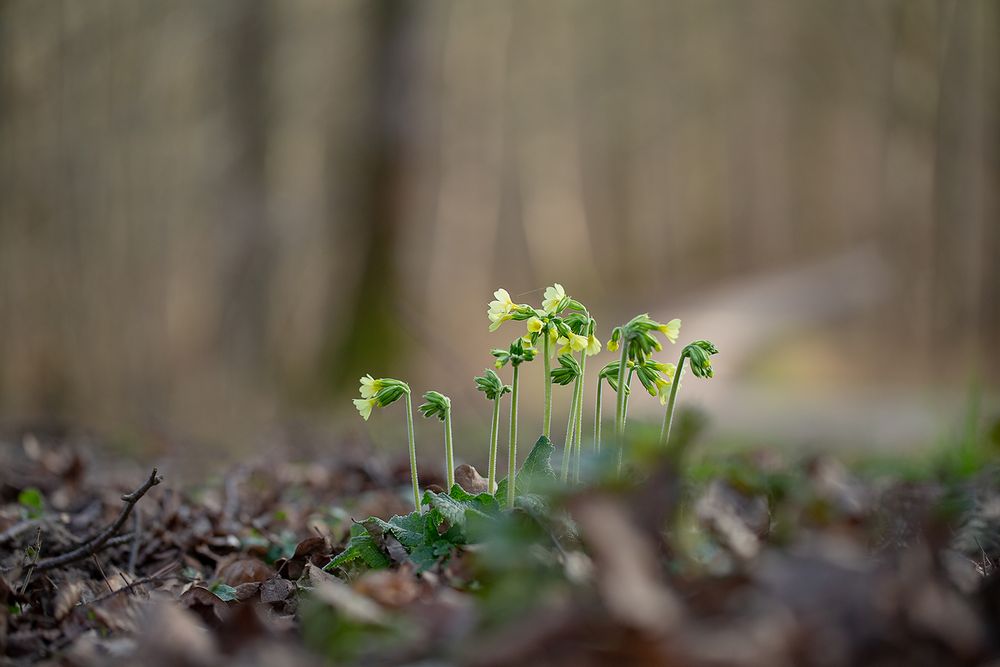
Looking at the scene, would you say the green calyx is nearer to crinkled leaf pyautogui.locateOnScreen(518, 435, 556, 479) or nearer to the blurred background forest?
crinkled leaf pyautogui.locateOnScreen(518, 435, 556, 479)

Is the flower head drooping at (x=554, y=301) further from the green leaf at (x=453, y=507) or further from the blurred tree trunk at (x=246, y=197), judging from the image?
the blurred tree trunk at (x=246, y=197)

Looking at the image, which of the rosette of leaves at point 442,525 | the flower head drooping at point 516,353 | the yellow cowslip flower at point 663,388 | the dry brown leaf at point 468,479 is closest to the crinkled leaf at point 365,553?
the rosette of leaves at point 442,525

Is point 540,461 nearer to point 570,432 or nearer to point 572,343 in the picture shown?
point 570,432

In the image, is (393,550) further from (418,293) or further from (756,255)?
(756,255)

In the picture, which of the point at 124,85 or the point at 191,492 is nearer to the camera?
the point at 191,492

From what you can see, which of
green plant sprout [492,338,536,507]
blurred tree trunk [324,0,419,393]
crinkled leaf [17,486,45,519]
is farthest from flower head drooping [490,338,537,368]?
blurred tree trunk [324,0,419,393]

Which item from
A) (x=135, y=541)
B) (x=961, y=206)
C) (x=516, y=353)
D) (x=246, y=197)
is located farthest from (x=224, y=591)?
(x=961, y=206)

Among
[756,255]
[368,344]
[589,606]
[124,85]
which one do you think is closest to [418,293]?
[368,344]
